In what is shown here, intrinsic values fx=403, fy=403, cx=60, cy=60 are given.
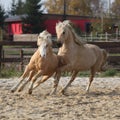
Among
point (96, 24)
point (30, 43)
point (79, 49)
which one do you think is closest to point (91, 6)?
point (96, 24)

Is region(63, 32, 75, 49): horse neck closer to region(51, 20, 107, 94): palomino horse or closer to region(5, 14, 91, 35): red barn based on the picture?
region(51, 20, 107, 94): palomino horse

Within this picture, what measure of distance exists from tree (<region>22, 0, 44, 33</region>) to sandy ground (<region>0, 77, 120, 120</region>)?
44.3 meters

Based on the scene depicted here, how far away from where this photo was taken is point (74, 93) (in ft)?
31.3

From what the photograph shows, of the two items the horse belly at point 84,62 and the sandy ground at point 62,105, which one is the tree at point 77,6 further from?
the sandy ground at point 62,105

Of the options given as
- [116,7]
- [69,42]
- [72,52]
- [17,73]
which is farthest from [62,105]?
[116,7]

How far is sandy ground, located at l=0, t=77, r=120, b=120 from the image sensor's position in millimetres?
6621

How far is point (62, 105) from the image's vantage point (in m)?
7.65

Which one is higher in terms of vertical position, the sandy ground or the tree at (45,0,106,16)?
the tree at (45,0,106,16)

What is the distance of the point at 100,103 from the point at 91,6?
8589 cm

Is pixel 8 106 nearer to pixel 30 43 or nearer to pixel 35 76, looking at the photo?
pixel 35 76

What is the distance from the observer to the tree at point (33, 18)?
54.4 m

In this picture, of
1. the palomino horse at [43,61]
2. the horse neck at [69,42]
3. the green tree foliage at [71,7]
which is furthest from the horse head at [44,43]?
the green tree foliage at [71,7]

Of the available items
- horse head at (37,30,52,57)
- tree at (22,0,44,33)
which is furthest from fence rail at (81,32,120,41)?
horse head at (37,30,52,57)

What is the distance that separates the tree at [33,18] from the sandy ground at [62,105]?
1744 inches
